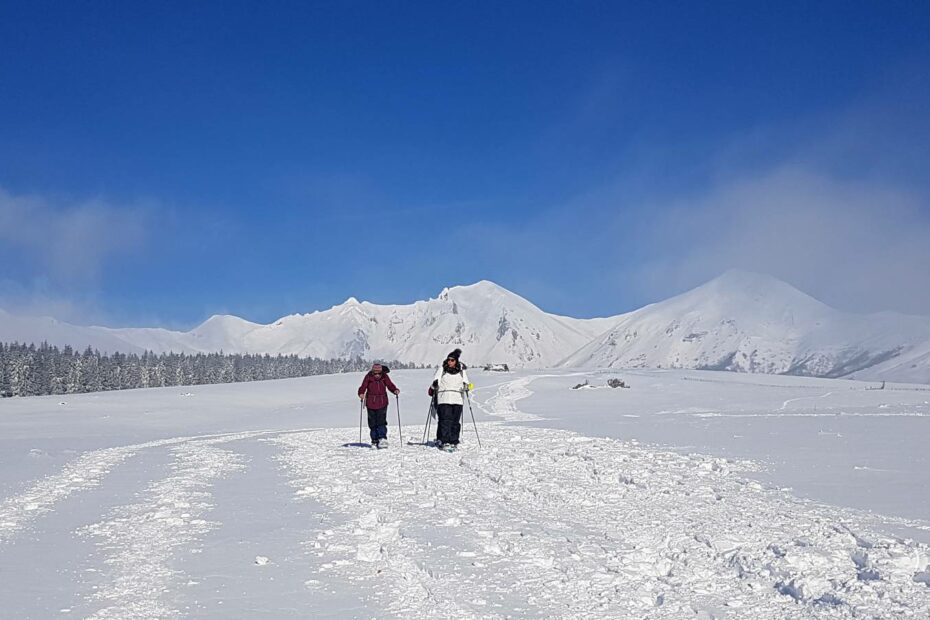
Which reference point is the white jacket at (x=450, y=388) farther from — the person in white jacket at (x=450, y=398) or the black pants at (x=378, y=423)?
the black pants at (x=378, y=423)

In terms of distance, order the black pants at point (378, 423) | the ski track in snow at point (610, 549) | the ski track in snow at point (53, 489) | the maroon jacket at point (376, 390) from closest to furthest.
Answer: the ski track in snow at point (610, 549) → the ski track in snow at point (53, 489) → the black pants at point (378, 423) → the maroon jacket at point (376, 390)

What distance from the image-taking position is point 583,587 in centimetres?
608

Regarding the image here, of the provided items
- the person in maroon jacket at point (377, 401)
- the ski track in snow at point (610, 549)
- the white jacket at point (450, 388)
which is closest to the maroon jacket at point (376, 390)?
the person in maroon jacket at point (377, 401)

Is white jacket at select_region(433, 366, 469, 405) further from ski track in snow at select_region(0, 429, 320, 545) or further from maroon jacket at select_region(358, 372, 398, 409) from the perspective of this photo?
ski track in snow at select_region(0, 429, 320, 545)

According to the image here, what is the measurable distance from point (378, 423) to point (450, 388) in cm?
229

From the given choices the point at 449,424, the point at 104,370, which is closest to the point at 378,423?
the point at 449,424

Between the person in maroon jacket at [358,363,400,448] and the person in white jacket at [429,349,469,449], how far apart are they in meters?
1.24

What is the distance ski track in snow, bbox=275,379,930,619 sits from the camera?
5.64m

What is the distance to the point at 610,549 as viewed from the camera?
7324mm

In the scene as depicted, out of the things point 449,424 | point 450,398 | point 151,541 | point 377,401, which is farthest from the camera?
point 377,401

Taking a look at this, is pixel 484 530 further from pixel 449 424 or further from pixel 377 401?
pixel 377 401

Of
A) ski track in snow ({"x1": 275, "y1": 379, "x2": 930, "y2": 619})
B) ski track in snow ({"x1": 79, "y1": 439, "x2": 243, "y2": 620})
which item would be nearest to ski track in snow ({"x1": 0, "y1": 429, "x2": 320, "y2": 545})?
ski track in snow ({"x1": 79, "y1": 439, "x2": 243, "y2": 620})

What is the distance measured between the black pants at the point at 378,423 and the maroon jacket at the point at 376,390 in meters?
0.16

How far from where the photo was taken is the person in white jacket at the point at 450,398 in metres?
18.8
